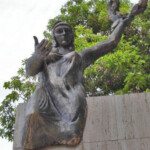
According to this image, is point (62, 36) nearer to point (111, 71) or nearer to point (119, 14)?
point (119, 14)

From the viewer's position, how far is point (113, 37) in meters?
5.15

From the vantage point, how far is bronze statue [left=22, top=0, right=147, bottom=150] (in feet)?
12.5

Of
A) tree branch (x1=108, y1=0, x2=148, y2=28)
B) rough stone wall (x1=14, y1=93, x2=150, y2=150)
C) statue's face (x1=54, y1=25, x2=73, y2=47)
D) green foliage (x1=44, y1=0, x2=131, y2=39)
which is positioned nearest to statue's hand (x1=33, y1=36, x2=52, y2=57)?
statue's face (x1=54, y1=25, x2=73, y2=47)

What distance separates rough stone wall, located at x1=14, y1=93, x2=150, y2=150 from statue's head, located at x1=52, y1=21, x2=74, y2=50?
1.80 meters

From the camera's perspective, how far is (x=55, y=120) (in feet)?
12.9

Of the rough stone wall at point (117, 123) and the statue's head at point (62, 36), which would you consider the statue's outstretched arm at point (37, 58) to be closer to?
the statue's head at point (62, 36)

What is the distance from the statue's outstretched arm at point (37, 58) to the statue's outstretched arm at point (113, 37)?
2.65ft

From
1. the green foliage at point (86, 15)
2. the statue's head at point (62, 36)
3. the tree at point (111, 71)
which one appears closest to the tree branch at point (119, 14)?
the statue's head at point (62, 36)

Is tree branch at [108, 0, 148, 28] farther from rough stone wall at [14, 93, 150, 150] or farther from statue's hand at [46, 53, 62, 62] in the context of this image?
rough stone wall at [14, 93, 150, 150]

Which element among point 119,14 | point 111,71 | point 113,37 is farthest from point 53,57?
point 111,71

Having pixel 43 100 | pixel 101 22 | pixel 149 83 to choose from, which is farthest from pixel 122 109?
pixel 101 22

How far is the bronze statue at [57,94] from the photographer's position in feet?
12.5

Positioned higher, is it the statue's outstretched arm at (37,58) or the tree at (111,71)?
the tree at (111,71)

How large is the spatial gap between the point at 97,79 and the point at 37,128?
7457 mm
